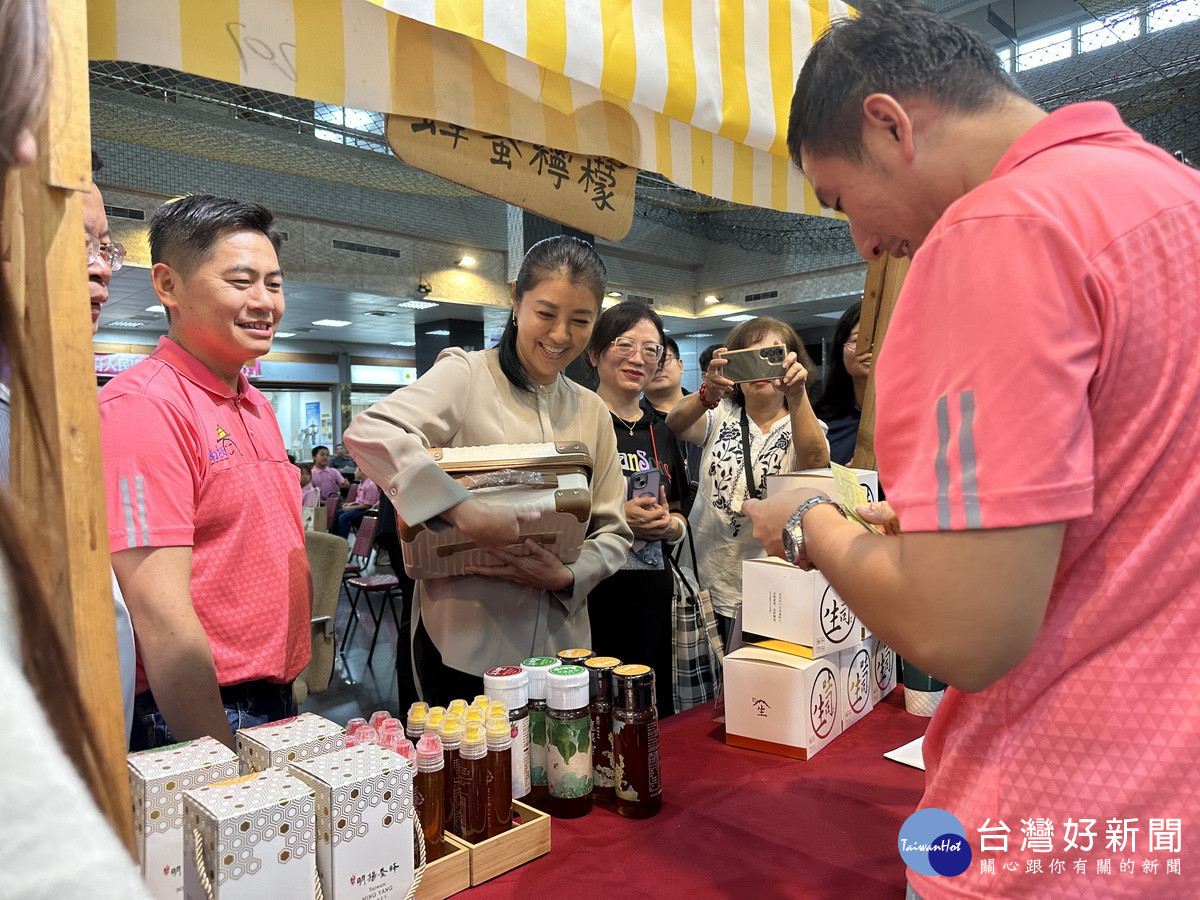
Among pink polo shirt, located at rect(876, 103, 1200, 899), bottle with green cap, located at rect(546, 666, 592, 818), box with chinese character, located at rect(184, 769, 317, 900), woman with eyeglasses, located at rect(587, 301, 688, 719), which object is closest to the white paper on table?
bottle with green cap, located at rect(546, 666, 592, 818)

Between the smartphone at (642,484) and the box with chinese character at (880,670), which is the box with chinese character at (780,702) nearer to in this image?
the box with chinese character at (880,670)

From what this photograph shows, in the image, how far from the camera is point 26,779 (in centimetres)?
28

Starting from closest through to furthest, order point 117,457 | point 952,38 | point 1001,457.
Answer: point 1001,457 → point 952,38 → point 117,457

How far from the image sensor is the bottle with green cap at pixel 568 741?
123 centimetres

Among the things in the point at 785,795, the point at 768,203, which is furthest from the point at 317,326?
the point at 785,795

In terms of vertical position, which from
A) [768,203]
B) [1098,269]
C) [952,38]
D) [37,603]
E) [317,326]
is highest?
[317,326]

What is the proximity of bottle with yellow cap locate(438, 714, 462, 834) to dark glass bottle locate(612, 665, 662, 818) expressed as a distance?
27 cm

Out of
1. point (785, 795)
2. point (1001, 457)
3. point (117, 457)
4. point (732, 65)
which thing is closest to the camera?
point (1001, 457)

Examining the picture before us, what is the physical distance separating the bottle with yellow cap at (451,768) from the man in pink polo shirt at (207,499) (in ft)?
1.34

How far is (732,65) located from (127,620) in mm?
1483

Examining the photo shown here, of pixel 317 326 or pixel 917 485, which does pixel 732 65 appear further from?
pixel 317 326

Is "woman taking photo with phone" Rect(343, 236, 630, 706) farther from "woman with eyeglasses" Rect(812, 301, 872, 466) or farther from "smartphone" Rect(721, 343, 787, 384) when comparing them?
"woman with eyeglasses" Rect(812, 301, 872, 466)

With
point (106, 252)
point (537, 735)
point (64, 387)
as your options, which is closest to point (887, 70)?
point (64, 387)

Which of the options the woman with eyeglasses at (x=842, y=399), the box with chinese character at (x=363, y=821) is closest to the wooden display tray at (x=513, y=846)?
the box with chinese character at (x=363, y=821)
